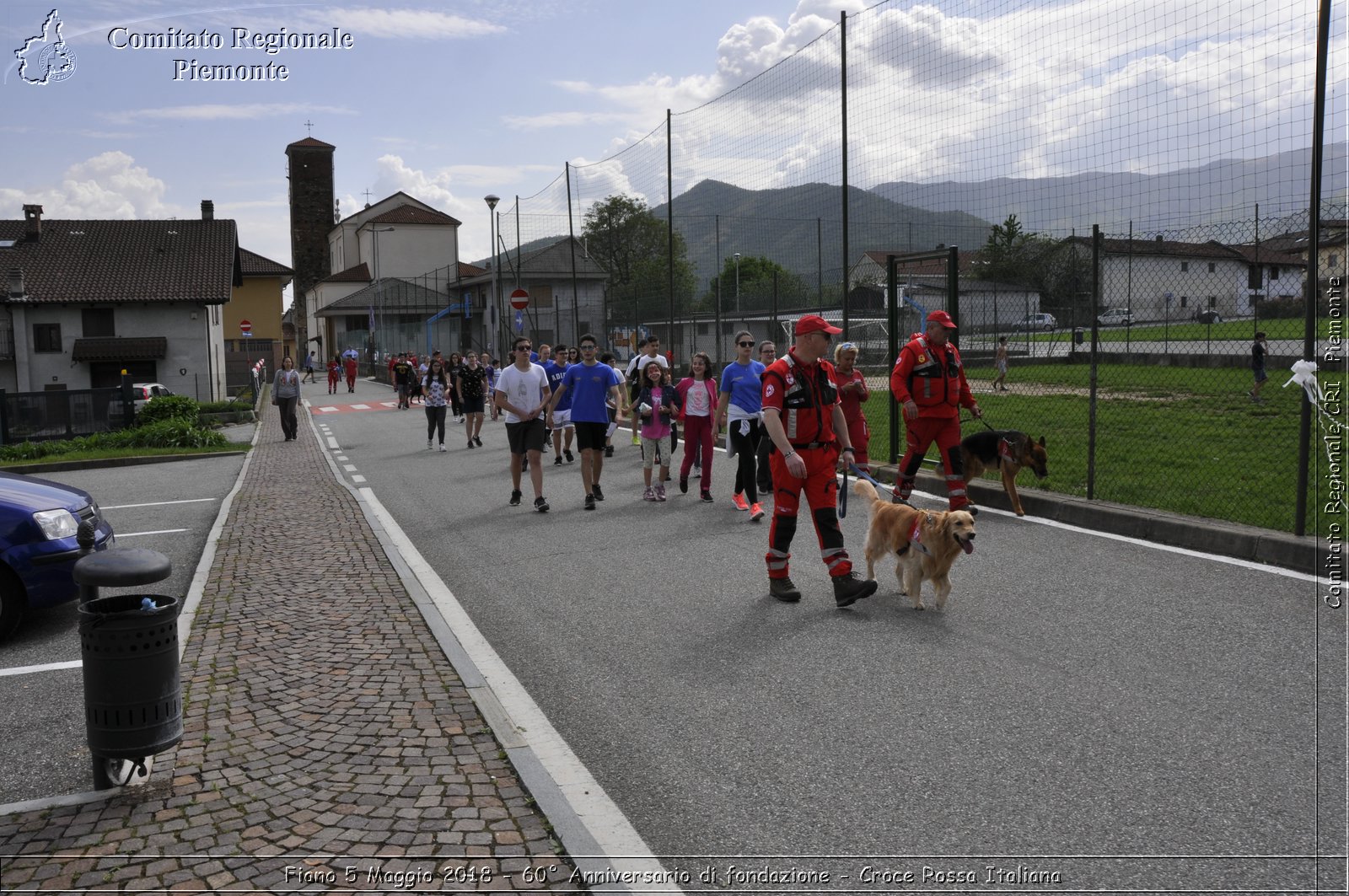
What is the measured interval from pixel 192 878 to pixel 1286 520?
27.0ft

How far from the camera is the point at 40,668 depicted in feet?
20.6

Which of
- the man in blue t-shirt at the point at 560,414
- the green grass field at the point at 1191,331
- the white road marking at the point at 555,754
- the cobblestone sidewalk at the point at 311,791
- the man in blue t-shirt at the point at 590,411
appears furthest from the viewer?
the man in blue t-shirt at the point at 560,414

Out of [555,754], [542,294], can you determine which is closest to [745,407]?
A: [555,754]

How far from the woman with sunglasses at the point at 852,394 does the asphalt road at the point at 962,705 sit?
2375mm

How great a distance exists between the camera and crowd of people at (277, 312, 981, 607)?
7.11m

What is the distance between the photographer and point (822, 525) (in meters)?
7.11

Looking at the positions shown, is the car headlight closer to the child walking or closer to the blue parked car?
the blue parked car

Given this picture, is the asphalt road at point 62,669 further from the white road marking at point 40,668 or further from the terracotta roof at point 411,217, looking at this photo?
the terracotta roof at point 411,217

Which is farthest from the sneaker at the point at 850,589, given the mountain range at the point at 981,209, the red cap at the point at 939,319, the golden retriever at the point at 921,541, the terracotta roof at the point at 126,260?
the terracotta roof at the point at 126,260

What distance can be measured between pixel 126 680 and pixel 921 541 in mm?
4467

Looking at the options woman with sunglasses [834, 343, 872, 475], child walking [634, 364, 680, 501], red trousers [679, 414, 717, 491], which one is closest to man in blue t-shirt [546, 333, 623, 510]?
child walking [634, 364, 680, 501]

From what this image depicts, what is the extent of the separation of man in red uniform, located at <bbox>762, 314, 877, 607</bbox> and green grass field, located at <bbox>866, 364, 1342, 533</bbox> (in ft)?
11.0

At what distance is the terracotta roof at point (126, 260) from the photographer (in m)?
51.2

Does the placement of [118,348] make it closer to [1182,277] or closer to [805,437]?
[1182,277]
